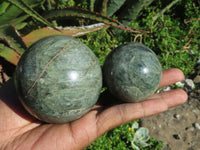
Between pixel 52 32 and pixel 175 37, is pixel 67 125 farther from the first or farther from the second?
pixel 175 37

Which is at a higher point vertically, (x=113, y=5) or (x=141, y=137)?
(x=113, y=5)

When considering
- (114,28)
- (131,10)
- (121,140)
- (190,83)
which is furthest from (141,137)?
(131,10)

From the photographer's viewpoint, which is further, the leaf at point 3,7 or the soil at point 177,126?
the soil at point 177,126

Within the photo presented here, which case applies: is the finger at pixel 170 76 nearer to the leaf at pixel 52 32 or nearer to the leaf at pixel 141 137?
the leaf at pixel 141 137

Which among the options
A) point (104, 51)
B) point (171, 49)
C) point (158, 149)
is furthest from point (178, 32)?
point (158, 149)

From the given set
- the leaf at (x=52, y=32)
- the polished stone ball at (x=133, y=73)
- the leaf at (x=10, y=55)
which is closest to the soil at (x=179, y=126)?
the polished stone ball at (x=133, y=73)

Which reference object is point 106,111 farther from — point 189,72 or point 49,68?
point 189,72
